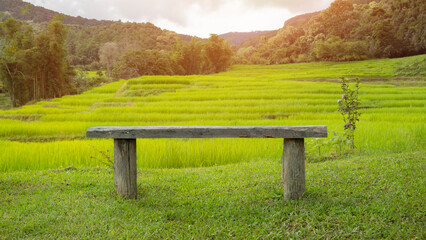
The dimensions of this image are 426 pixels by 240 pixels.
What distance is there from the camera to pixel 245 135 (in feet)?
7.77

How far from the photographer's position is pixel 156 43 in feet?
144

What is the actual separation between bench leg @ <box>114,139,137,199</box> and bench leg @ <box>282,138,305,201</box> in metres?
1.34

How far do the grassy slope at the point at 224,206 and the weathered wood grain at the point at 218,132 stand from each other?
582 millimetres

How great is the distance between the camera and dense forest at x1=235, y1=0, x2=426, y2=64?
27055 millimetres

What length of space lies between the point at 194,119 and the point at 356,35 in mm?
30204

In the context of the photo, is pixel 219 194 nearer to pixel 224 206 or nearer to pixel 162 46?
pixel 224 206

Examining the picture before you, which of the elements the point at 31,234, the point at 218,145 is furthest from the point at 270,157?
the point at 31,234

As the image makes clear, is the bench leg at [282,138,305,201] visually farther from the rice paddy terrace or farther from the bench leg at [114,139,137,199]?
the rice paddy terrace

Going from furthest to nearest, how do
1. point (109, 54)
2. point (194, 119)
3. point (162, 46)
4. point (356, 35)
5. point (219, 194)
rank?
point (162, 46), point (109, 54), point (356, 35), point (194, 119), point (219, 194)

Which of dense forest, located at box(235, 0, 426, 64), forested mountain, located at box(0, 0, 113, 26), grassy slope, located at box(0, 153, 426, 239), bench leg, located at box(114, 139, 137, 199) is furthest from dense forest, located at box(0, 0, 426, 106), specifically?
bench leg, located at box(114, 139, 137, 199)

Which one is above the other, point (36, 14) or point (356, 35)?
point (36, 14)

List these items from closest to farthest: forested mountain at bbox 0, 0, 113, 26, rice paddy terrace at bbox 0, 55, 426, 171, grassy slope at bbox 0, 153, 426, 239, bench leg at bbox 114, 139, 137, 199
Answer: grassy slope at bbox 0, 153, 426, 239 < bench leg at bbox 114, 139, 137, 199 < rice paddy terrace at bbox 0, 55, 426, 171 < forested mountain at bbox 0, 0, 113, 26

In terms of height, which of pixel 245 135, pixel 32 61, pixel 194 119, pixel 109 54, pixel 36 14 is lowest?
pixel 194 119

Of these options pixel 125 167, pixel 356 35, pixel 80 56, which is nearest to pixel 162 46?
pixel 80 56
